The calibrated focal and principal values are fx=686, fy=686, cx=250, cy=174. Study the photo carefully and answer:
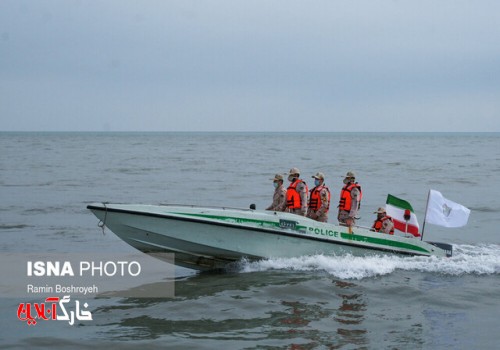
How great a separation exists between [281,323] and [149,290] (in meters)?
3.34

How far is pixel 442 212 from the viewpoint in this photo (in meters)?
15.4

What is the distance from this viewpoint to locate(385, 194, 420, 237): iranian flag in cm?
1505

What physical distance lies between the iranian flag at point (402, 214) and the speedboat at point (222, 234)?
3.47 feet

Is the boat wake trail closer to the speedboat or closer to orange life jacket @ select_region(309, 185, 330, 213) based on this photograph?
the speedboat

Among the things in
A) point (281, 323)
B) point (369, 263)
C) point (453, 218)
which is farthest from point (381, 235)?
point (281, 323)

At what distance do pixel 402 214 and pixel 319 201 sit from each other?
2.11m

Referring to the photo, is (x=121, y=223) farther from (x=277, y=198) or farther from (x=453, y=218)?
(x=453, y=218)

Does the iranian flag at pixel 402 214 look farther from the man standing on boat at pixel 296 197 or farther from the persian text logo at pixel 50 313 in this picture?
the persian text logo at pixel 50 313

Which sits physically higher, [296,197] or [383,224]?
[296,197]

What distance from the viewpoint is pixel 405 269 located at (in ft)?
47.6

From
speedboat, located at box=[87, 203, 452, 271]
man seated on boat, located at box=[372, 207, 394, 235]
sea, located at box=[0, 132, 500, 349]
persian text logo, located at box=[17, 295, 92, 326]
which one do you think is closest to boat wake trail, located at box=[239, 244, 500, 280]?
sea, located at box=[0, 132, 500, 349]

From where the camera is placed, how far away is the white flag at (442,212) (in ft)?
50.1

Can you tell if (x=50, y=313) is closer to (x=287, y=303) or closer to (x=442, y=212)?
(x=287, y=303)

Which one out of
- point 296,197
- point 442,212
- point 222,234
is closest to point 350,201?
point 296,197
